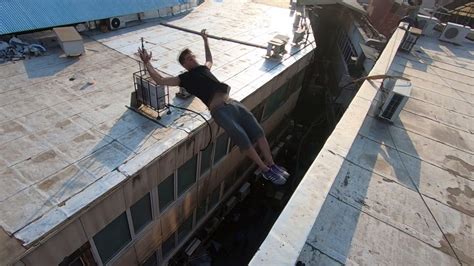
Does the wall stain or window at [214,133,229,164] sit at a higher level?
the wall stain

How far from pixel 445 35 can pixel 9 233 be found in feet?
66.3

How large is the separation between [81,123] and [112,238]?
2.84m

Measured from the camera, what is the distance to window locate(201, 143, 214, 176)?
833 centimetres

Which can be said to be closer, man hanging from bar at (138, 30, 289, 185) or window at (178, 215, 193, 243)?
man hanging from bar at (138, 30, 289, 185)

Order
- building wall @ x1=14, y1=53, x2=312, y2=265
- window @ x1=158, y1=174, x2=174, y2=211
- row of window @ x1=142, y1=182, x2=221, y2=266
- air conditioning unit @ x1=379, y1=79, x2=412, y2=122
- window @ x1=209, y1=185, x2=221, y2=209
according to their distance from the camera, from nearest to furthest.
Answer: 1. building wall @ x1=14, y1=53, x2=312, y2=265
2. window @ x1=158, y1=174, x2=174, y2=211
3. air conditioning unit @ x1=379, y1=79, x2=412, y2=122
4. row of window @ x1=142, y1=182, x2=221, y2=266
5. window @ x1=209, y1=185, x2=221, y2=209

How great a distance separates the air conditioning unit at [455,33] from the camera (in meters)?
15.0

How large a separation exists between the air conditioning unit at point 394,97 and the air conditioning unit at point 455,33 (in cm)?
1077

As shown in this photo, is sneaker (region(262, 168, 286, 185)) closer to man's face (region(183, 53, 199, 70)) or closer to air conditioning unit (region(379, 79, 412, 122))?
man's face (region(183, 53, 199, 70))

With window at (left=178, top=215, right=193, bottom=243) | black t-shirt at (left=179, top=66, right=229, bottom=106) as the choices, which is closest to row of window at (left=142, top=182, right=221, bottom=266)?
window at (left=178, top=215, right=193, bottom=243)

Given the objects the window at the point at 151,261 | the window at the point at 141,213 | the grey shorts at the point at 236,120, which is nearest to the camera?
the grey shorts at the point at 236,120

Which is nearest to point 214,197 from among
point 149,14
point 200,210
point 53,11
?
point 200,210

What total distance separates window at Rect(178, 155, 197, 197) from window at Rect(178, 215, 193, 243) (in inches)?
74.0

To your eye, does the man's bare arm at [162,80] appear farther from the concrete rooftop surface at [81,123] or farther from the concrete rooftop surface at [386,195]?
the concrete rooftop surface at [386,195]

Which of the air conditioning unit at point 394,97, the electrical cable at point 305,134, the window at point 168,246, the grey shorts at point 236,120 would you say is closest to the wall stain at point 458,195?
the air conditioning unit at point 394,97
